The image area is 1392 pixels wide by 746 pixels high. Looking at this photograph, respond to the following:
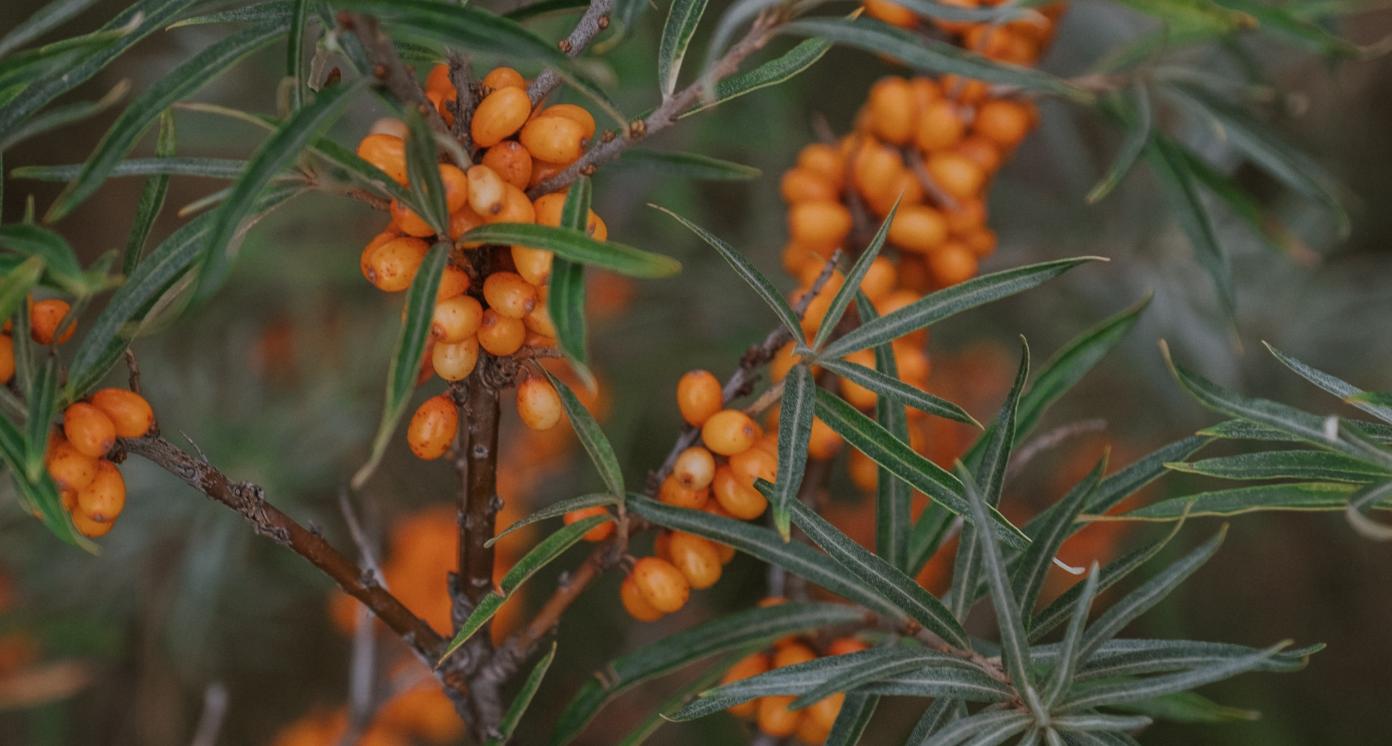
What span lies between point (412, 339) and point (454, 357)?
0.33 feet

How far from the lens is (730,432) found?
32.0 inches

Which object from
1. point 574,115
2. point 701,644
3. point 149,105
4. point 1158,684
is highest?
point 149,105

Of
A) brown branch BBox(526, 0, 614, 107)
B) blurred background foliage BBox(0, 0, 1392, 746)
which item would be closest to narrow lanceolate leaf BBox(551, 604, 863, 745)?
brown branch BBox(526, 0, 614, 107)

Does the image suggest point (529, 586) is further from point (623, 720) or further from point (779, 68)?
point (779, 68)

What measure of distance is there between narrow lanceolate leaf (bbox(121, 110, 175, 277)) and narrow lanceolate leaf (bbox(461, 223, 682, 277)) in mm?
273

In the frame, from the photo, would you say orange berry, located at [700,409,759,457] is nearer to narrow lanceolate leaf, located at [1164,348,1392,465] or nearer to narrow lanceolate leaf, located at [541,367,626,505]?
narrow lanceolate leaf, located at [541,367,626,505]

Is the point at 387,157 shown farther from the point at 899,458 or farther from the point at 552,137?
the point at 899,458

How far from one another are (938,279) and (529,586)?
1.15 metres

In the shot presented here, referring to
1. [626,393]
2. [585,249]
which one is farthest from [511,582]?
[626,393]

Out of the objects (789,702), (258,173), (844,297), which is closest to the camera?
(258,173)

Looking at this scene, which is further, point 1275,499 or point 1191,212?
point 1191,212

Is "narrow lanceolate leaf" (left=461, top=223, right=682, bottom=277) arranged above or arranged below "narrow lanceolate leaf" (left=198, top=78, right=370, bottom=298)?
below

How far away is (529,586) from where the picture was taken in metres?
2.02

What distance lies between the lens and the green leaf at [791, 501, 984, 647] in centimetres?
78
